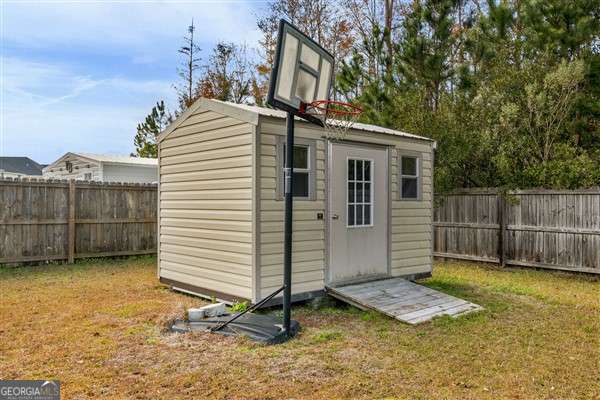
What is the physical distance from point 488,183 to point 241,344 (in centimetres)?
752

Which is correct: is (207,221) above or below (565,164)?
below

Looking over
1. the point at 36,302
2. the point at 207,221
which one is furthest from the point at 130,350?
the point at 36,302

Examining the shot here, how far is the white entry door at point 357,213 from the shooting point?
6008mm

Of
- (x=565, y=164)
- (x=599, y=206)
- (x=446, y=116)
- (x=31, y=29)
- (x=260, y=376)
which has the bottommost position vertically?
(x=260, y=376)

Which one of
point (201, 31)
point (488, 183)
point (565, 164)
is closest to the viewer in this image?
point (565, 164)

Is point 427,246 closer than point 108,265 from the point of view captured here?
Yes

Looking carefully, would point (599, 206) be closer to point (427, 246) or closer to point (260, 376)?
point (427, 246)

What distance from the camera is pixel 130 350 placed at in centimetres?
407

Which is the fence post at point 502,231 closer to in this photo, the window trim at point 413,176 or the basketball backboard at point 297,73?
the window trim at point 413,176

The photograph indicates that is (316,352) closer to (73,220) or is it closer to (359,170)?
(359,170)

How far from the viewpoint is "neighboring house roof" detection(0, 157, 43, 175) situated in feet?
108

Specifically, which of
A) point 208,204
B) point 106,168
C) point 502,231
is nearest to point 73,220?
point 208,204

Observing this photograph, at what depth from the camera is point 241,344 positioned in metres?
4.24

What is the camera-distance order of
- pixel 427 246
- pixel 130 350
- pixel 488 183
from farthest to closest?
pixel 488 183, pixel 427 246, pixel 130 350
